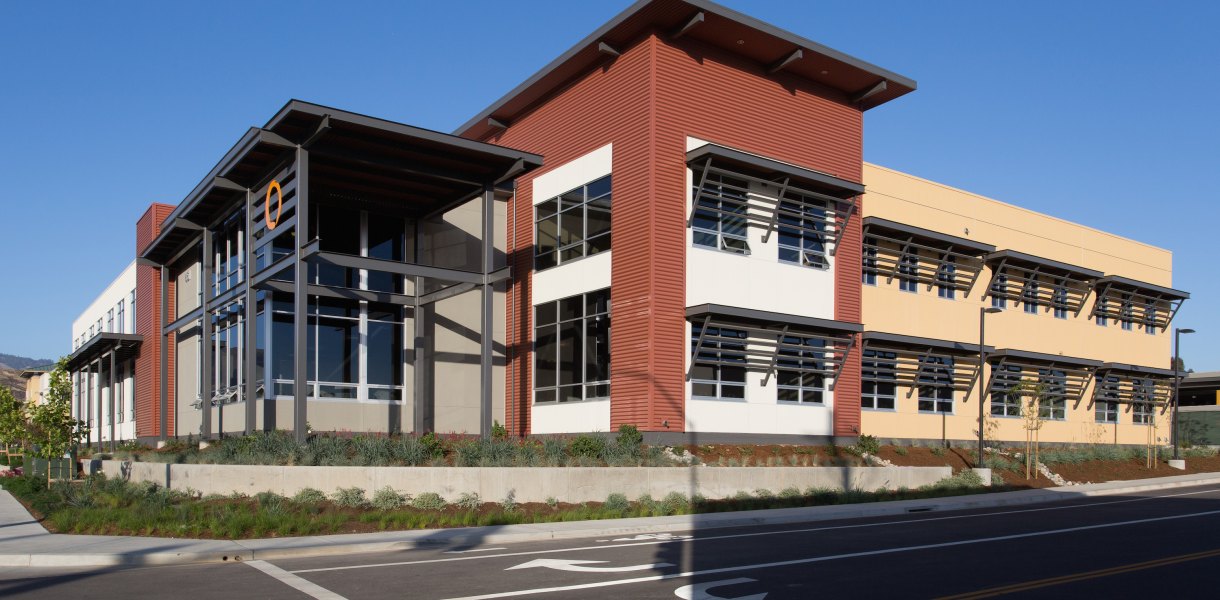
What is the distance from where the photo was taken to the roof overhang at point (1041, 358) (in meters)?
41.1

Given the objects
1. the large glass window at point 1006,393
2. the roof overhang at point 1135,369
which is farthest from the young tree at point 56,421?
the roof overhang at point 1135,369

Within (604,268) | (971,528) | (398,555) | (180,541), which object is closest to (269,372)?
(604,268)

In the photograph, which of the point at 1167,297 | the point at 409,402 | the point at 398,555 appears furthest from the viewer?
the point at 1167,297

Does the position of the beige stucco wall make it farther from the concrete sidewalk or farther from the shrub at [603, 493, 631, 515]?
the shrub at [603, 493, 631, 515]

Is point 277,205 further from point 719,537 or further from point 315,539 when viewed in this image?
point 719,537

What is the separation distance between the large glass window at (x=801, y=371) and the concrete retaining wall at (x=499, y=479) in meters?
5.05

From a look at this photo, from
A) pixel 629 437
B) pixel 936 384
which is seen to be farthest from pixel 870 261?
pixel 629 437

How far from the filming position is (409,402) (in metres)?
32.8

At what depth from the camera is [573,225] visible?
32094 mm

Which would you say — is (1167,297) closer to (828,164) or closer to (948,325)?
(948,325)

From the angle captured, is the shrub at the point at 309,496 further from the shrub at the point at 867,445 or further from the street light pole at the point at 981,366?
the street light pole at the point at 981,366

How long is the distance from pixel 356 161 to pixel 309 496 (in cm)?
1023

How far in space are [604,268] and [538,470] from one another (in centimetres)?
995

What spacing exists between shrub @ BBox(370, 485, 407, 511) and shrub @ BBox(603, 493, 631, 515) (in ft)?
14.6
